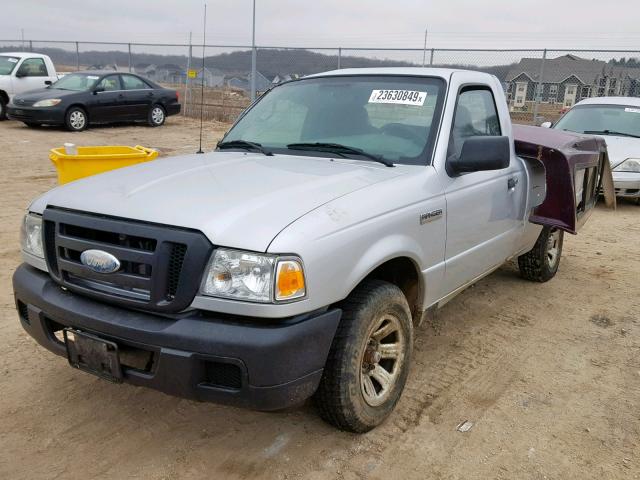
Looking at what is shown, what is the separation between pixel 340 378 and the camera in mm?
2709

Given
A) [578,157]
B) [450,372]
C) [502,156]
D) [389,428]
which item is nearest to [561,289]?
[578,157]

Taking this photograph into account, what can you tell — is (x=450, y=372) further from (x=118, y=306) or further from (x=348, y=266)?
(x=118, y=306)

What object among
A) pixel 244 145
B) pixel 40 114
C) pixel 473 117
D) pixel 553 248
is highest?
pixel 473 117

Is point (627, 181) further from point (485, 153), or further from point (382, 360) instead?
point (382, 360)

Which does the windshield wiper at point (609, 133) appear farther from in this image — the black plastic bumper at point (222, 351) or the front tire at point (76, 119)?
the front tire at point (76, 119)

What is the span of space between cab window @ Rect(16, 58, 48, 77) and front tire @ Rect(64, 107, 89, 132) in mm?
2652

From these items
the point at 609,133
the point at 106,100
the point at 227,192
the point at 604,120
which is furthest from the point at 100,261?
the point at 106,100

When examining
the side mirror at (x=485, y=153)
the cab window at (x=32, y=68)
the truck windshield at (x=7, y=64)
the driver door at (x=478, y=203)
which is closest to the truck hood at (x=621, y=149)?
the driver door at (x=478, y=203)

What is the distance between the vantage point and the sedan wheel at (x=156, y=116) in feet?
53.7

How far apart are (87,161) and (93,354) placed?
3.44 meters

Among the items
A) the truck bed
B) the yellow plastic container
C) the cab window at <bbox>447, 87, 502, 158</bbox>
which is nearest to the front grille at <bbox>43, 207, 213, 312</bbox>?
the cab window at <bbox>447, 87, 502, 158</bbox>

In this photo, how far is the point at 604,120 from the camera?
10000mm

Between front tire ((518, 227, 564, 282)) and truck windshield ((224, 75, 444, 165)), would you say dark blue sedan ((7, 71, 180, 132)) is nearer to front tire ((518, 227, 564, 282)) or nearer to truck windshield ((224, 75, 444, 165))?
truck windshield ((224, 75, 444, 165))

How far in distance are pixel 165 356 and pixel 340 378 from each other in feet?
2.61
